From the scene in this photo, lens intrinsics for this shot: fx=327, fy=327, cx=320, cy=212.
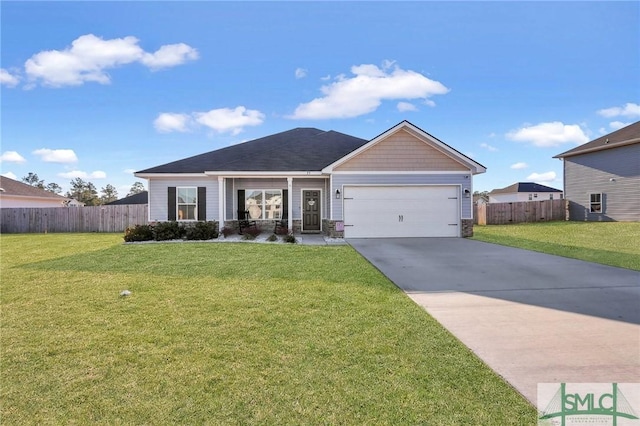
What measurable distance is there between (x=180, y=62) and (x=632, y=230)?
2241 cm

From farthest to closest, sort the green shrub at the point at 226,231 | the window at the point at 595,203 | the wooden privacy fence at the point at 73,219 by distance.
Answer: the window at the point at 595,203 < the wooden privacy fence at the point at 73,219 < the green shrub at the point at 226,231

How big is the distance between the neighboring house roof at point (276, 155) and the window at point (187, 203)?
92 centimetres

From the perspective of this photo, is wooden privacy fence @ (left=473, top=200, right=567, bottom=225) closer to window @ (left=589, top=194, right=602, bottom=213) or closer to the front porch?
window @ (left=589, top=194, right=602, bottom=213)

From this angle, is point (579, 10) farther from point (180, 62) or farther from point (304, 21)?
point (180, 62)

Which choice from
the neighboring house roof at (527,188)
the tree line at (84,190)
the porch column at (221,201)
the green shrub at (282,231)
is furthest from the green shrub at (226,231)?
the tree line at (84,190)

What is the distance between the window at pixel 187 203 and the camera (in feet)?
48.5

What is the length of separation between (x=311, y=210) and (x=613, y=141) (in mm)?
18924

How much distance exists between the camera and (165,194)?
48.1ft

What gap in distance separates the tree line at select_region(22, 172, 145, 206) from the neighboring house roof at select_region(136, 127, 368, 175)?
4059 centimetres

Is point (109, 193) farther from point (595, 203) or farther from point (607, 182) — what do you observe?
point (607, 182)

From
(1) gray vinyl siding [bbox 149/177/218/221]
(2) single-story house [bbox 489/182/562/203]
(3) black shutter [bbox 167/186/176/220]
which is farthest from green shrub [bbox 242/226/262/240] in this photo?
(2) single-story house [bbox 489/182/562/203]

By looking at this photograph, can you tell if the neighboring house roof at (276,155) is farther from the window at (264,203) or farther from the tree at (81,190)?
the tree at (81,190)

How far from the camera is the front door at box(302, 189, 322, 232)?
1505 cm

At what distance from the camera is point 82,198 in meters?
50.1
